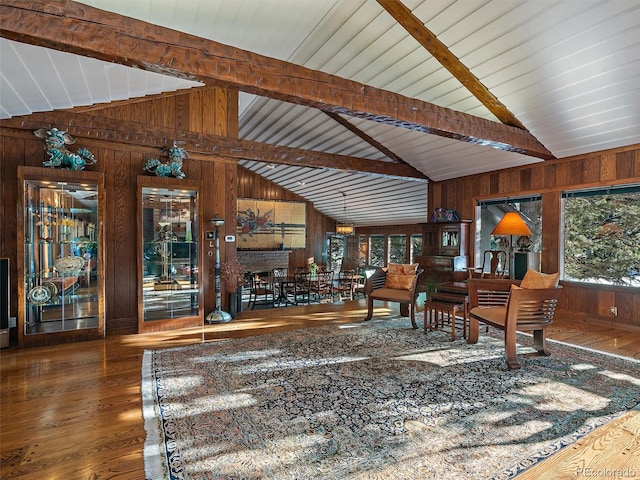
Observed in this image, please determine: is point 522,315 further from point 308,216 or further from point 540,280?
point 308,216

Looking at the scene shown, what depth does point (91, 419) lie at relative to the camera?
2.27m

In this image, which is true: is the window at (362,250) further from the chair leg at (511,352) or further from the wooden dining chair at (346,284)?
the chair leg at (511,352)

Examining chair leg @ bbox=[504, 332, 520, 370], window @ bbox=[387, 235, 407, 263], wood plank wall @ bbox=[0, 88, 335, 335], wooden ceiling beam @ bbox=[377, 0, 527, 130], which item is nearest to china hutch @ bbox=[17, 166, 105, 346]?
wood plank wall @ bbox=[0, 88, 335, 335]

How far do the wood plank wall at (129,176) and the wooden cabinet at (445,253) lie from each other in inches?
166

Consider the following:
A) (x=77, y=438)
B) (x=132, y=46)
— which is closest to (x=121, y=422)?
(x=77, y=438)

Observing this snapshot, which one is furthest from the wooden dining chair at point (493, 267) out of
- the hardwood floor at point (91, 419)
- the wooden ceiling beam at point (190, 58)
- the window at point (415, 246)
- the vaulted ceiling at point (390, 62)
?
the window at point (415, 246)

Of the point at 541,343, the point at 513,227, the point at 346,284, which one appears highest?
the point at 513,227

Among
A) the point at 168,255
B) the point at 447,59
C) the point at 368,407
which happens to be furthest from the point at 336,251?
the point at 368,407

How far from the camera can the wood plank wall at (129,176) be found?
13.2ft

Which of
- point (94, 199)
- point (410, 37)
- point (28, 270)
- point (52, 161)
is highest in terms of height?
point (410, 37)

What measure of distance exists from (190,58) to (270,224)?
29.9 feet

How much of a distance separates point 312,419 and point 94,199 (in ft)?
12.6

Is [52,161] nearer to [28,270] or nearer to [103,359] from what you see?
[28,270]

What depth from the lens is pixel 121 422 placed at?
224cm
